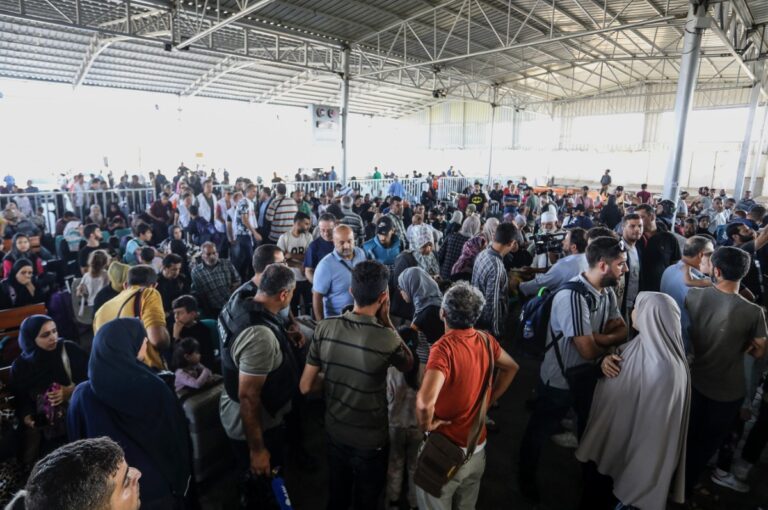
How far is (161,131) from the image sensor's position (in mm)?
22312

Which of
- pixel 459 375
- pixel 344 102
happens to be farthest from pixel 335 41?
pixel 459 375

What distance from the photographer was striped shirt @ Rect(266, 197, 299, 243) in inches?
246

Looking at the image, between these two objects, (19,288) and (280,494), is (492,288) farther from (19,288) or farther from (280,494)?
(19,288)

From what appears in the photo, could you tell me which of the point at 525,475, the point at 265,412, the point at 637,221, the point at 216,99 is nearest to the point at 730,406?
the point at 525,475

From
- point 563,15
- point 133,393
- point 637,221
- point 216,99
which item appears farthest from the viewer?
point 216,99

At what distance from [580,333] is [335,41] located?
1287 centimetres

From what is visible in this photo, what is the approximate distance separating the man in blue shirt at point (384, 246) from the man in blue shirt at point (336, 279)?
2.39 ft

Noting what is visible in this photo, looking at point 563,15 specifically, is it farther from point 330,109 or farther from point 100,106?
point 100,106

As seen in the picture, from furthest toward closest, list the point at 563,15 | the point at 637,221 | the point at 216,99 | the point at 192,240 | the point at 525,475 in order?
the point at 216,99
the point at 563,15
the point at 192,240
the point at 637,221
the point at 525,475

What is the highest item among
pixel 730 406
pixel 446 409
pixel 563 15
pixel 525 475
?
pixel 563 15

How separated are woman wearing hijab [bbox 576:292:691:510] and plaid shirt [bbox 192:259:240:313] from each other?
3638 millimetres

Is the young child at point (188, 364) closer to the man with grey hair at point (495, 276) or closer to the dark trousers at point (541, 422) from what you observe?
the man with grey hair at point (495, 276)

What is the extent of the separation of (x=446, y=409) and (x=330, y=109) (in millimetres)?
13007

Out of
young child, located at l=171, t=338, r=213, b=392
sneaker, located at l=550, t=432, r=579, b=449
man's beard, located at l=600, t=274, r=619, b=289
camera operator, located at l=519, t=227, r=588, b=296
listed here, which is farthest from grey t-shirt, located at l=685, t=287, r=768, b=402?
young child, located at l=171, t=338, r=213, b=392
